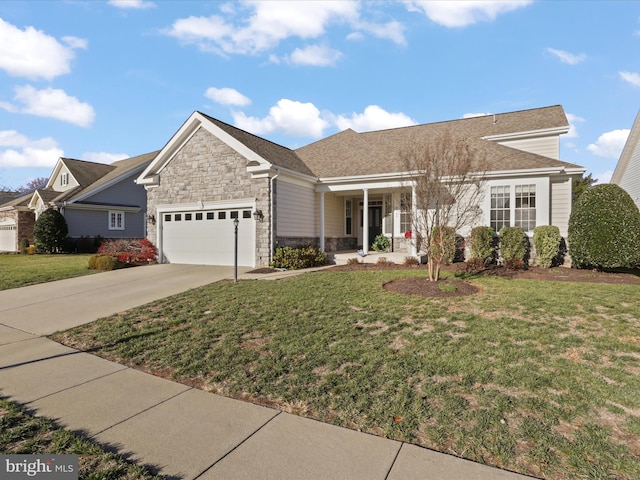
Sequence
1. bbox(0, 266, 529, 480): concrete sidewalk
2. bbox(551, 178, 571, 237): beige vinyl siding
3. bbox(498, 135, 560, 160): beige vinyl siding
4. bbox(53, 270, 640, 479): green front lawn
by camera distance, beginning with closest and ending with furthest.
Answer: bbox(0, 266, 529, 480): concrete sidewalk, bbox(53, 270, 640, 479): green front lawn, bbox(551, 178, 571, 237): beige vinyl siding, bbox(498, 135, 560, 160): beige vinyl siding

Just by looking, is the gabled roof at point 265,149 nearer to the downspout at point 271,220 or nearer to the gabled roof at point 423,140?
the downspout at point 271,220

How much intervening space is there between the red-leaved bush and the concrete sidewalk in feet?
33.6

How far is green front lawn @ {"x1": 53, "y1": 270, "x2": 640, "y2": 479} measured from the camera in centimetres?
280

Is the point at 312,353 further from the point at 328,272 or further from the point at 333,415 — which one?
the point at 328,272

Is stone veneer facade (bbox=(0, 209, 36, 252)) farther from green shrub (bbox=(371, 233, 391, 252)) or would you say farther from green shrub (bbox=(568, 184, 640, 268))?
green shrub (bbox=(568, 184, 640, 268))

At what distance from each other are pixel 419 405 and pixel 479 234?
9.81 m

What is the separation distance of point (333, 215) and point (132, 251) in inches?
375

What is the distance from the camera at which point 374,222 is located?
1720cm

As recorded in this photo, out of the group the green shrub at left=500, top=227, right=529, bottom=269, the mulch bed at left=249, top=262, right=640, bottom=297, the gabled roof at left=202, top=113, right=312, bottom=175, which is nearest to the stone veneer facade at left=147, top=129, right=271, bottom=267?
the gabled roof at left=202, top=113, right=312, bottom=175

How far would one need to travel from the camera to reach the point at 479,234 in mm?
11750

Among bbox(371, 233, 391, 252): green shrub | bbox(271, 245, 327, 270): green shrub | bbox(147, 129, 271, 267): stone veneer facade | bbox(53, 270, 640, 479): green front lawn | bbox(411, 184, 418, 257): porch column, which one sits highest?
bbox(147, 129, 271, 267): stone veneer facade

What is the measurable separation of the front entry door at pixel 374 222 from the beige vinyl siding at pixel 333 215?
1455 millimetres

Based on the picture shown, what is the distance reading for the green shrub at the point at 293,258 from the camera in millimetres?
12445

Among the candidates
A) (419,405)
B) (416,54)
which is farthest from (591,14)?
(419,405)
